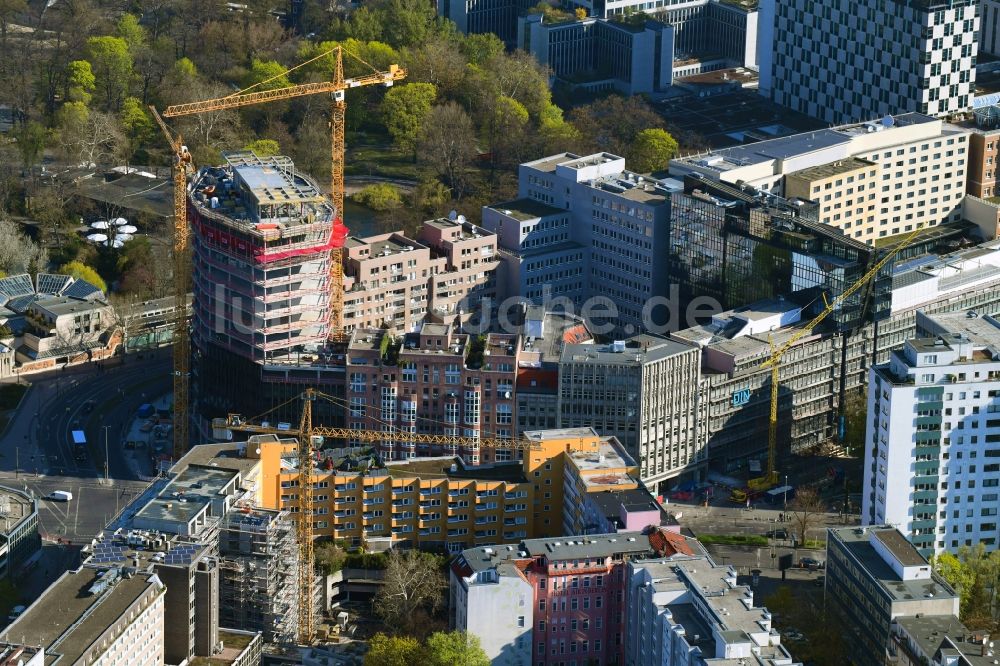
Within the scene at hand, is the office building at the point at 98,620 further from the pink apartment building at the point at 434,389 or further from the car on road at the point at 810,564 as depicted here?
the car on road at the point at 810,564

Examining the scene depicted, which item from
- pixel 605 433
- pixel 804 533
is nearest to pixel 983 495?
pixel 804 533

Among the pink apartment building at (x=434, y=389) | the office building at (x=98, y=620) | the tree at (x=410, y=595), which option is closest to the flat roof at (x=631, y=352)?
the pink apartment building at (x=434, y=389)

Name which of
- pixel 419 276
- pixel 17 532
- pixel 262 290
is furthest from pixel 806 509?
pixel 17 532

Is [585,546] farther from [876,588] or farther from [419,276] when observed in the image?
[419,276]

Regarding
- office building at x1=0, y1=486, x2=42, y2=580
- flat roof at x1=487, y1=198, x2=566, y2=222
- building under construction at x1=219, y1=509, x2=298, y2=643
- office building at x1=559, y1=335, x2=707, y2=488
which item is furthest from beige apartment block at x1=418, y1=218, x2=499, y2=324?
building under construction at x1=219, y1=509, x2=298, y2=643

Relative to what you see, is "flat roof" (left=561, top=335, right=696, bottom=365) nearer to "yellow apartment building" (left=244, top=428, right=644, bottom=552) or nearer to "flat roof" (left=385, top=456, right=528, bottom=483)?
"yellow apartment building" (left=244, top=428, right=644, bottom=552)

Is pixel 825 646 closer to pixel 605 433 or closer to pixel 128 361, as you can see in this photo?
pixel 605 433
